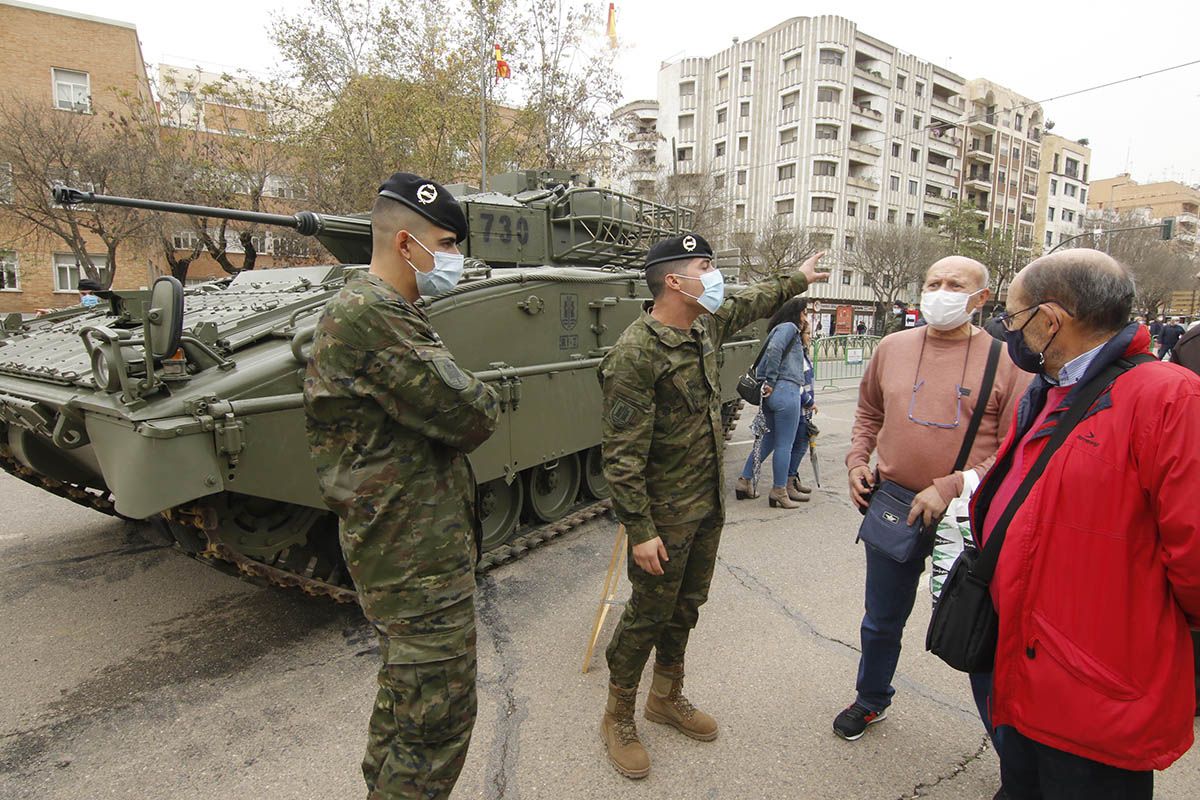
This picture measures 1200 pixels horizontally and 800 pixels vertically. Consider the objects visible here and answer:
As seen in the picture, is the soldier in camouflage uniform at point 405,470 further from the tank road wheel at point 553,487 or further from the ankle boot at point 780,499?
the ankle boot at point 780,499

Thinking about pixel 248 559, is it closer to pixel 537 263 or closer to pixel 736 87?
pixel 537 263

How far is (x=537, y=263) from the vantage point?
6.33 metres

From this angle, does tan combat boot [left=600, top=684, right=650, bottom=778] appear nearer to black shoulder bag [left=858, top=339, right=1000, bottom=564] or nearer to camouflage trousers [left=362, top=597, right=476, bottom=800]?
camouflage trousers [left=362, top=597, right=476, bottom=800]

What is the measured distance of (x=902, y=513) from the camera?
2.62 m

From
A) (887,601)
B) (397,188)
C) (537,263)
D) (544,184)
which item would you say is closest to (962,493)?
(887,601)

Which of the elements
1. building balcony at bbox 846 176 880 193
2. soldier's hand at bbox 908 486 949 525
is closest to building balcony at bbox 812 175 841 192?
building balcony at bbox 846 176 880 193

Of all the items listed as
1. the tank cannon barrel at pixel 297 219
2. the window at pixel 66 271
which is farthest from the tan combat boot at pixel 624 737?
the window at pixel 66 271

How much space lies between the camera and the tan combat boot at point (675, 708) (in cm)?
292

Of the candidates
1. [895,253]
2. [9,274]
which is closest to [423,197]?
[9,274]

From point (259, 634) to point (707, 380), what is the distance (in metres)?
3.00

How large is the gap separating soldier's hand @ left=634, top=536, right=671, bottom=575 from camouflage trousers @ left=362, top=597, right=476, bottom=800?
737 mm

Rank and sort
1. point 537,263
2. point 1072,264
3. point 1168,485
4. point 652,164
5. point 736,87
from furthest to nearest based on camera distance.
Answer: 1. point 736,87
2. point 652,164
3. point 537,263
4. point 1072,264
5. point 1168,485

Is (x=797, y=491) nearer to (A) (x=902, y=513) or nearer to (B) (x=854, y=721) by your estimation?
(B) (x=854, y=721)

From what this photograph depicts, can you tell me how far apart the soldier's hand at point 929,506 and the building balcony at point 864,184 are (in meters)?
41.6
